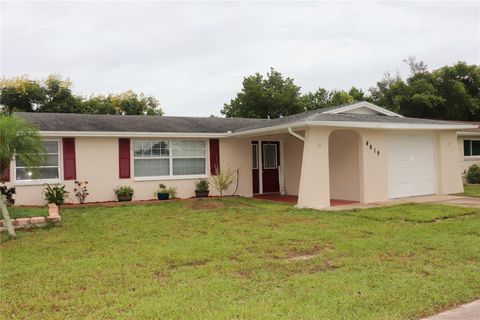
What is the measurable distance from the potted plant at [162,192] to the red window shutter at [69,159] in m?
2.79

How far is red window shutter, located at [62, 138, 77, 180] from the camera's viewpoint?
13242 mm

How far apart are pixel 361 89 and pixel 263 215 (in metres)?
28.9

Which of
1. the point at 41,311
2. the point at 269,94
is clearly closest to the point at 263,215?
the point at 41,311

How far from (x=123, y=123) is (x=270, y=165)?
19.4 ft

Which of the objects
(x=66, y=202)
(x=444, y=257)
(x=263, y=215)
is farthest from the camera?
(x=66, y=202)

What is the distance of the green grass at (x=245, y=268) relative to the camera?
4.22 metres

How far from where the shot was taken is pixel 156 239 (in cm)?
778

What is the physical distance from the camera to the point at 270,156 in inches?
669

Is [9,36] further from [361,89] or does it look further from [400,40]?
[361,89]

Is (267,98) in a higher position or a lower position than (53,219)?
higher

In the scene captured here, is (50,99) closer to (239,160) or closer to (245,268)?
(239,160)

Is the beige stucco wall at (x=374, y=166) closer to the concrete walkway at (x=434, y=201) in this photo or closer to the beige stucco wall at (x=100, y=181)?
the concrete walkway at (x=434, y=201)

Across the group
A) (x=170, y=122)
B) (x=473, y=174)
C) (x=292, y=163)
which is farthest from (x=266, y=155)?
(x=473, y=174)

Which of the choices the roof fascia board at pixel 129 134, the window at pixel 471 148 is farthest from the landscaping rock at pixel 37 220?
the window at pixel 471 148
